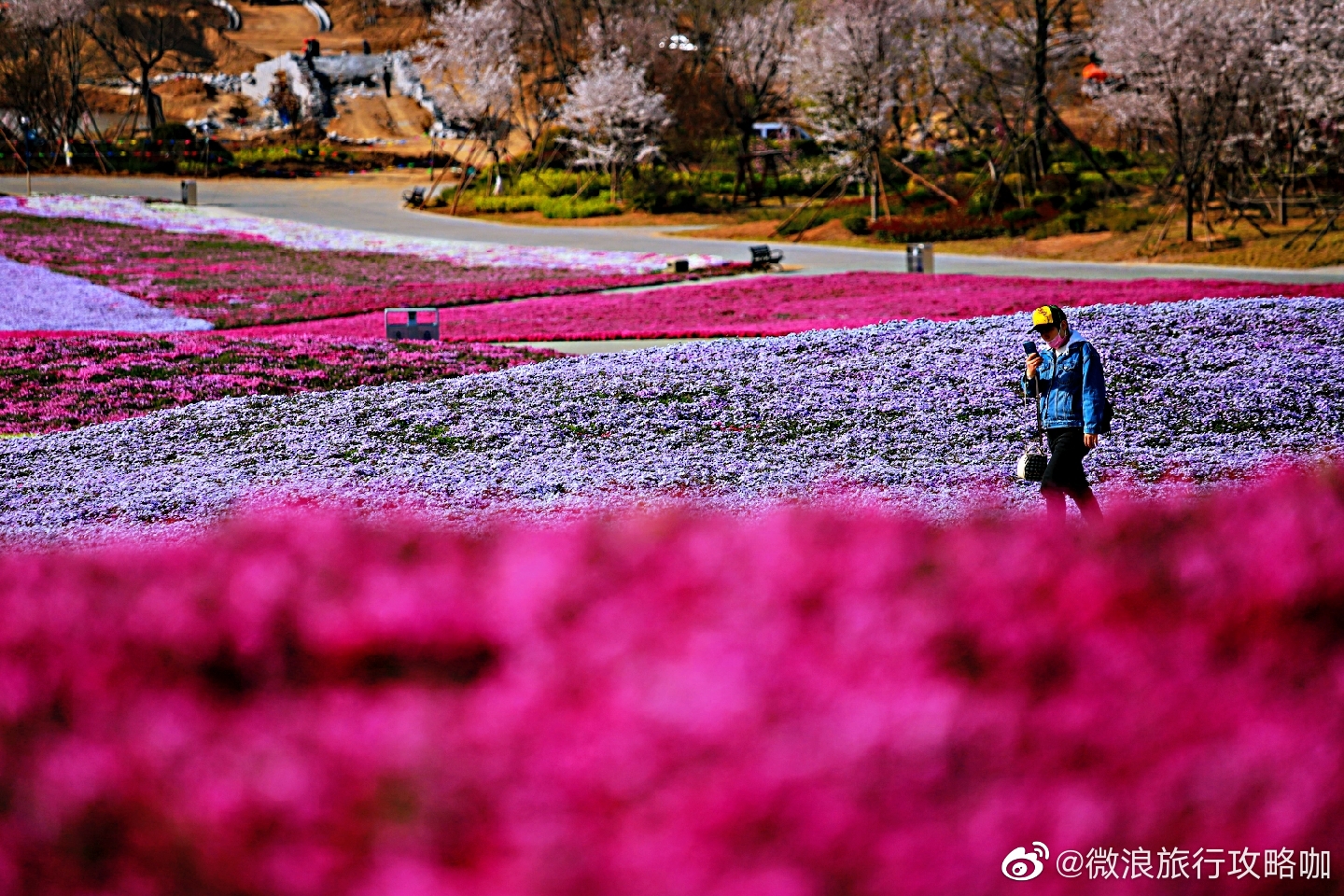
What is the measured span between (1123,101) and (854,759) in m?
45.5

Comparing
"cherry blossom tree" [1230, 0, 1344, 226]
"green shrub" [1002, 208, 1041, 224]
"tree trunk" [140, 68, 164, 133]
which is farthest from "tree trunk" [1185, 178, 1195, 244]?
"tree trunk" [140, 68, 164, 133]

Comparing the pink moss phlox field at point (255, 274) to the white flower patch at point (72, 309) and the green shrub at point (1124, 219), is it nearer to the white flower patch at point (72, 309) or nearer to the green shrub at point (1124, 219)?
the white flower patch at point (72, 309)

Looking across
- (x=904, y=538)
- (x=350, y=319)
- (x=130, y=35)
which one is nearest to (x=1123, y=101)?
(x=350, y=319)

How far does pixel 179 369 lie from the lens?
1662 cm

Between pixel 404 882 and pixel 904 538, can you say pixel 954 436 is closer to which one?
pixel 904 538

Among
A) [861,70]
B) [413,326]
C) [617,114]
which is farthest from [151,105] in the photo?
[413,326]

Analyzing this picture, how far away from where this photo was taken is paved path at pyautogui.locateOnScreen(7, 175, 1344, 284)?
32.1 m

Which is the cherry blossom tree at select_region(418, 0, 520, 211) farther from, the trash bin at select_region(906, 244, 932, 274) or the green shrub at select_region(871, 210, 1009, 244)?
the trash bin at select_region(906, 244, 932, 274)

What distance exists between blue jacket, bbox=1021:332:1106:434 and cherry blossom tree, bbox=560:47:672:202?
50.2 meters

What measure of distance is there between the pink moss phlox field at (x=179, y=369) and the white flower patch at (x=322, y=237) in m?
17.7

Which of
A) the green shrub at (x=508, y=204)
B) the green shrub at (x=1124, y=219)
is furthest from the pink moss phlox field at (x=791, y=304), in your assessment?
the green shrub at (x=508, y=204)

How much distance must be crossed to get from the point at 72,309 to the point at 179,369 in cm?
1215

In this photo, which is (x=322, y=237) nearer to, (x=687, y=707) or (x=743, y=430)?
(x=743, y=430)

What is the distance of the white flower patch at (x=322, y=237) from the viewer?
3866cm
